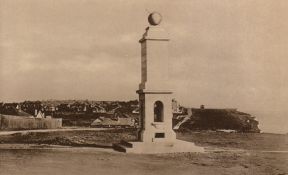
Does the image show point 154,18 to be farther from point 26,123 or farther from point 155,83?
point 26,123

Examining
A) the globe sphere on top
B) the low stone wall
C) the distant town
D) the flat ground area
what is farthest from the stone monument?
the low stone wall

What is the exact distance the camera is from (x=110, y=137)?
16.3 meters

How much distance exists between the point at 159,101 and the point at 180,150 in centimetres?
145

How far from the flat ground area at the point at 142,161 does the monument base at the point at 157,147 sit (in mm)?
356

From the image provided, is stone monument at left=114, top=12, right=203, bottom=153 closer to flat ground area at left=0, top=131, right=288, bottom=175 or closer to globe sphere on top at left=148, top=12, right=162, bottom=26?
globe sphere on top at left=148, top=12, right=162, bottom=26

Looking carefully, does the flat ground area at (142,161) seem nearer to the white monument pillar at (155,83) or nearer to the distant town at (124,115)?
the white monument pillar at (155,83)

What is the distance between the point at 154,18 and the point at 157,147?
2.94 meters

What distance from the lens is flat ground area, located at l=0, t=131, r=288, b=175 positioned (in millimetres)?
9562

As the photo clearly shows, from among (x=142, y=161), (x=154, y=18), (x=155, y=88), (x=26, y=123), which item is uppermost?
(x=154, y=18)

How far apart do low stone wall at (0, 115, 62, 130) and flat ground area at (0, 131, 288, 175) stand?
633 centimetres

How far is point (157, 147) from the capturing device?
12211 millimetres

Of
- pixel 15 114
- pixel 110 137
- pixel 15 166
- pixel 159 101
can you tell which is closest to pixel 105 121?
pixel 110 137

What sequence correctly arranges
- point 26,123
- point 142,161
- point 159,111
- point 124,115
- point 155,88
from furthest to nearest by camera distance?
point 26,123
point 124,115
point 159,111
point 155,88
point 142,161

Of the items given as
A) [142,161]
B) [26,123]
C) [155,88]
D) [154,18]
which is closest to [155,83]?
[155,88]
